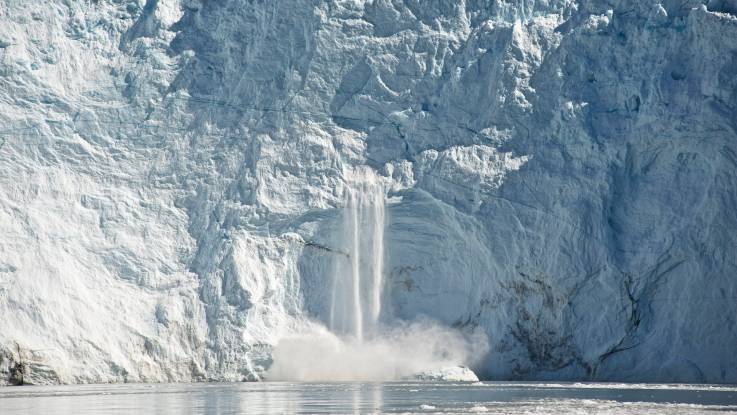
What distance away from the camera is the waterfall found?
127 ft

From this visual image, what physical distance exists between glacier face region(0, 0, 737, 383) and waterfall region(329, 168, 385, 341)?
0.32m

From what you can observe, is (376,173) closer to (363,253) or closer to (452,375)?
(363,253)

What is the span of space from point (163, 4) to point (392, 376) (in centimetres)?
1317

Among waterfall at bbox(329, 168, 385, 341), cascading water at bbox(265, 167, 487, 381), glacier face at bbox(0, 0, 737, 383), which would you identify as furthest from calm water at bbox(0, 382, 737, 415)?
waterfall at bbox(329, 168, 385, 341)

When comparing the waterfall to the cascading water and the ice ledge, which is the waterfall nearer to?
the cascading water

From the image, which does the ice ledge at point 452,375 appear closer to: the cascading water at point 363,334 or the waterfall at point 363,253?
the cascading water at point 363,334

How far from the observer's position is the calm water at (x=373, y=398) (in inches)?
939

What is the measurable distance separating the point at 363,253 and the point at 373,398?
11929 mm

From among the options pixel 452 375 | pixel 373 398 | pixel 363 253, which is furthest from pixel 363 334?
pixel 373 398

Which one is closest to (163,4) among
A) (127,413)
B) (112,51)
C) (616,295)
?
(112,51)

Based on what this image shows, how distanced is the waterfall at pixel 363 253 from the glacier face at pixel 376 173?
1.06 feet

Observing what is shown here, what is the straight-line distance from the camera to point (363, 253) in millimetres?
38969

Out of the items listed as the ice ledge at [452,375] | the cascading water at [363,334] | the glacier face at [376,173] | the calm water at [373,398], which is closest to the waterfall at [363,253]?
the cascading water at [363,334]

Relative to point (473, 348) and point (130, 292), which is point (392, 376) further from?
point (130, 292)
